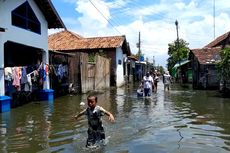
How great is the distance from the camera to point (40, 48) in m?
21.7

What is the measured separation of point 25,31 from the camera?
19453 millimetres

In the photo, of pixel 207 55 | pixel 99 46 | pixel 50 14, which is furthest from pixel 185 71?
pixel 50 14

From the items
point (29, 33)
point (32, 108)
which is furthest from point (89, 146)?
point (29, 33)

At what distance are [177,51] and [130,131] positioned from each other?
5106cm

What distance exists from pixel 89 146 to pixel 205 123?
5.15 meters

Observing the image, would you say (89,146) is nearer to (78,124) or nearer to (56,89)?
(78,124)

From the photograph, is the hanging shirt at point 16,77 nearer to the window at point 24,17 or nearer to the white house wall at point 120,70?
the window at point 24,17

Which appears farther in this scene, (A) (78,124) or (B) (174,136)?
(A) (78,124)

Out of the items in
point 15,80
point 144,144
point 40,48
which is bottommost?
point 144,144

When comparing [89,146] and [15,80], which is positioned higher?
[15,80]

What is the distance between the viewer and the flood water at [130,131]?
8.91m

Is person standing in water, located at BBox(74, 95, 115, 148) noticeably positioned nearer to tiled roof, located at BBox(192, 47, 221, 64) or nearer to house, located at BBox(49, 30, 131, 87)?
tiled roof, located at BBox(192, 47, 221, 64)

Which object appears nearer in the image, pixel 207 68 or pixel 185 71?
pixel 207 68

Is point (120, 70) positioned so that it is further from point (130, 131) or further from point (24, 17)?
point (130, 131)
